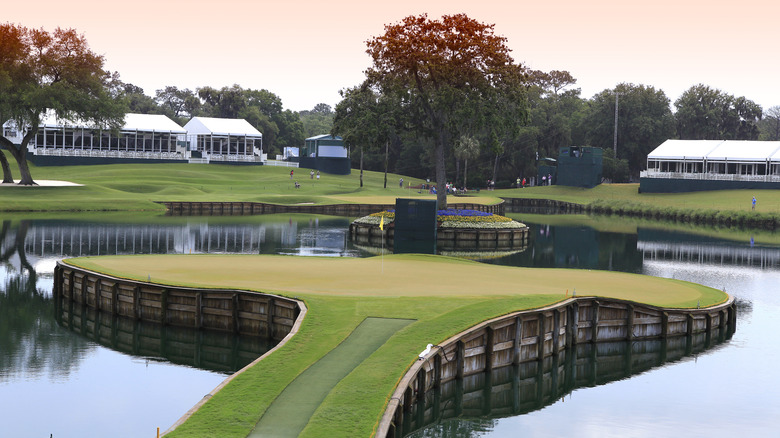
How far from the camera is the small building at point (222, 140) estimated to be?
12838 cm

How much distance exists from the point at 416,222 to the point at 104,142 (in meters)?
79.7

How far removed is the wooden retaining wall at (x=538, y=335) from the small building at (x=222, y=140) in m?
104

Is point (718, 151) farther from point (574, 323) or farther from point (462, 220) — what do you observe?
point (574, 323)

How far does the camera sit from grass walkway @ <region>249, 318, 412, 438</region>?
15735mm

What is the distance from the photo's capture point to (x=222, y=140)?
130 m

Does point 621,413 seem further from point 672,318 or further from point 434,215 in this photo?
point 434,215

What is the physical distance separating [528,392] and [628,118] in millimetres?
116728

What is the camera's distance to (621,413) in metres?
22.3

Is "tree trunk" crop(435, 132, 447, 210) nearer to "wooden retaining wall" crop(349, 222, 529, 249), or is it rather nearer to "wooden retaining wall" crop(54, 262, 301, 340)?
"wooden retaining wall" crop(349, 222, 529, 249)

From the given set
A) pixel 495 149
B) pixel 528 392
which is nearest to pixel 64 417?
pixel 528 392

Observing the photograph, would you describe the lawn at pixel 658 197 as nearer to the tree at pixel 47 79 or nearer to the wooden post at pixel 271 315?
the tree at pixel 47 79

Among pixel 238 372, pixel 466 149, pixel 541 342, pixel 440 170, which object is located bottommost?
pixel 541 342

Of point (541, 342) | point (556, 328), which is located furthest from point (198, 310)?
point (556, 328)

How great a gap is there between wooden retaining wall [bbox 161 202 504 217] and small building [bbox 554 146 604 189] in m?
34.8
